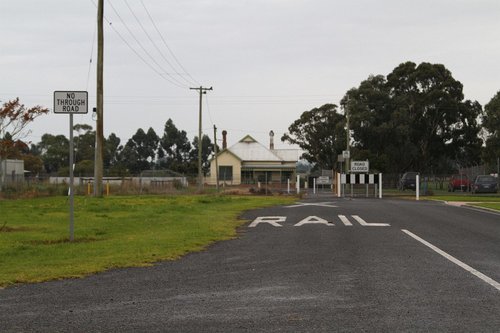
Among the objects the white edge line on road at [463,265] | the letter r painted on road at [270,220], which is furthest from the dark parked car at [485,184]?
the white edge line on road at [463,265]

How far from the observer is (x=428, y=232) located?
14812 millimetres

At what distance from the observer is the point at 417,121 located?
70750 millimetres

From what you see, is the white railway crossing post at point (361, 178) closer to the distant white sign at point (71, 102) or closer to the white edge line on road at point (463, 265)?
the white edge line on road at point (463, 265)

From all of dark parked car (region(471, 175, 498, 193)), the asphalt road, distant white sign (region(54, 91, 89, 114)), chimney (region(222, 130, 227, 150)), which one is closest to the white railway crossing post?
dark parked car (region(471, 175, 498, 193))

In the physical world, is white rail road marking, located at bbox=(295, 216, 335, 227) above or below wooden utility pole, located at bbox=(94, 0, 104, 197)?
below

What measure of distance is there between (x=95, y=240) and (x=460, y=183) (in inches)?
1872

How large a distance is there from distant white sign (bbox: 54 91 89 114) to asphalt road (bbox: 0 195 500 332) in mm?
3977

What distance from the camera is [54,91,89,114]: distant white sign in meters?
12.9

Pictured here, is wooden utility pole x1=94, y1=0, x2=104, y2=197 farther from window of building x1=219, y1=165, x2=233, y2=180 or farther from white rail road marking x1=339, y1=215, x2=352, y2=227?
window of building x1=219, y1=165, x2=233, y2=180

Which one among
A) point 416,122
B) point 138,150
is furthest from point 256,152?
point 138,150

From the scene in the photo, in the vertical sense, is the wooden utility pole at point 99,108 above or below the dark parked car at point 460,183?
above

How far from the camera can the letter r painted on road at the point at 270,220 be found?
17.2 meters

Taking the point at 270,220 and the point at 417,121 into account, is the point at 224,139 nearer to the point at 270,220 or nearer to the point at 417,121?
the point at 417,121

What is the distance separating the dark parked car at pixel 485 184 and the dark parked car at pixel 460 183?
704 cm
